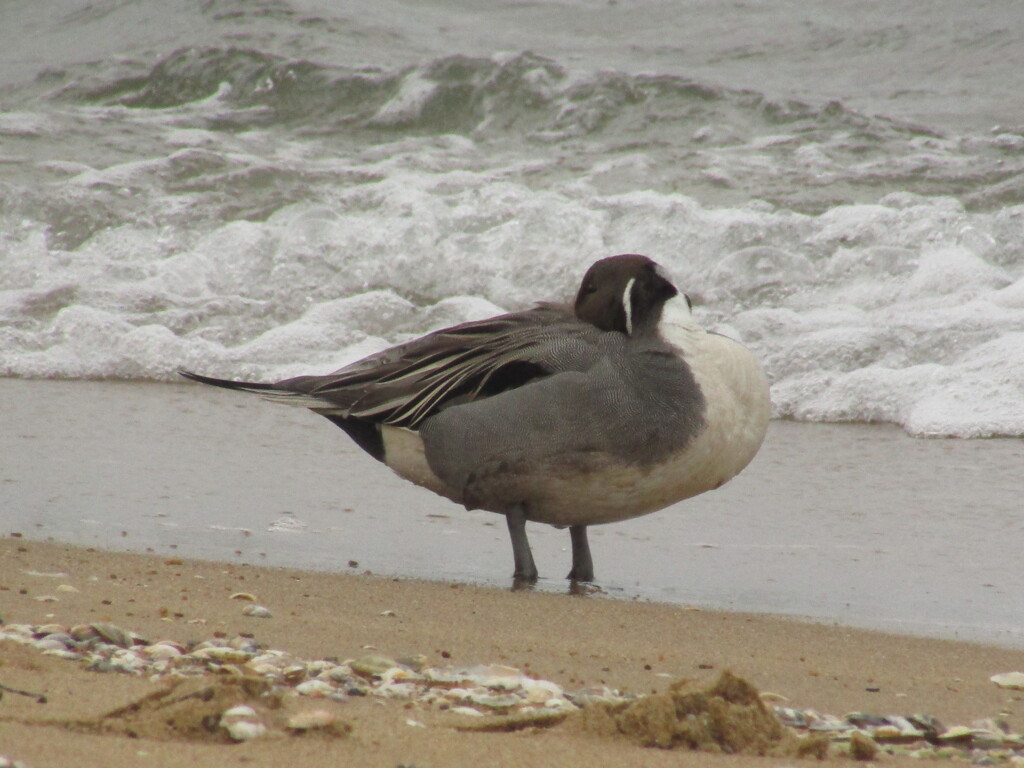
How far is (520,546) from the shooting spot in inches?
168

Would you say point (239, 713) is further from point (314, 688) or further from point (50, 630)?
point (50, 630)

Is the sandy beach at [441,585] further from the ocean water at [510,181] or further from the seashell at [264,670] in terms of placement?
the ocean water at [510,181]

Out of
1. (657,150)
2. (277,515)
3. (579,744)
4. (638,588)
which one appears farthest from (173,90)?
(579,744)

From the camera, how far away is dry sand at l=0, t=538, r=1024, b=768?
218 cm

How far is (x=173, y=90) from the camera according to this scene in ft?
42.7

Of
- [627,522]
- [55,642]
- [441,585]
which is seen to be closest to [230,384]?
[441,585]

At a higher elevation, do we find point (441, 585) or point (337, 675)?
point (337, 675)

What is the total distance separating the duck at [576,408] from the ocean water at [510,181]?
2.39 m

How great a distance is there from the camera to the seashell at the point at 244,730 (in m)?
2.17

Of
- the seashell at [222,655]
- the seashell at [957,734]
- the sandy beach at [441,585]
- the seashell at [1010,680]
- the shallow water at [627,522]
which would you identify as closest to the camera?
the sandy beach at [441,585]

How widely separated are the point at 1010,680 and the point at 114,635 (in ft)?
6.04

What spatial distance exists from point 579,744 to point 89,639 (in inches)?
43.5

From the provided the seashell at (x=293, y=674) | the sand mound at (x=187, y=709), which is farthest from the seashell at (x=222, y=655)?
the sand mound at (x=187, y=709)

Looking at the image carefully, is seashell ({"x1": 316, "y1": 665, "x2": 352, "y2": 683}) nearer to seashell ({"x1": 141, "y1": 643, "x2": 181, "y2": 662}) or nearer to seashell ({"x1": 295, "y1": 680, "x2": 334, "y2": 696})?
seashell ({"x1": 295, "y1": 680, "x2": 334, "y2": 696})
